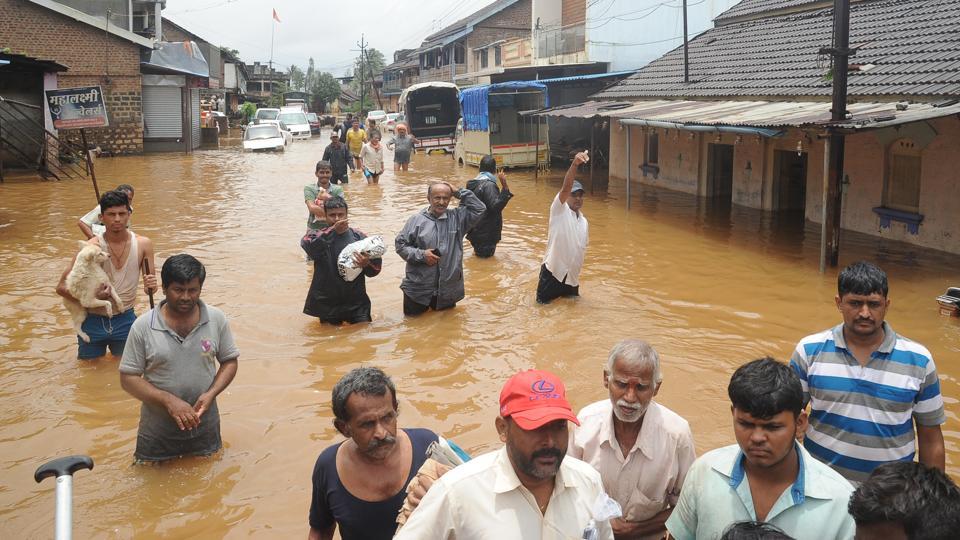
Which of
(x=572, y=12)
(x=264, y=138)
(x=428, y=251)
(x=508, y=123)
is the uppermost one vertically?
(x=572, y=12)

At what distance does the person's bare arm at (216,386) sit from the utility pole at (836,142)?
8.05m

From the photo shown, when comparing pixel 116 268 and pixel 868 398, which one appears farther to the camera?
pixel 116 268

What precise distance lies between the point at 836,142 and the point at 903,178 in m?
2.60

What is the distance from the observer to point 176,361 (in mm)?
4715

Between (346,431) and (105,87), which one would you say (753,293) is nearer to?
(346,431)

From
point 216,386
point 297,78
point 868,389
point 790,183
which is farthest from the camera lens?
point 297,78

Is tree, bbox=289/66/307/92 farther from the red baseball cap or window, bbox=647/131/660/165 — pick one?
the red baseball cap

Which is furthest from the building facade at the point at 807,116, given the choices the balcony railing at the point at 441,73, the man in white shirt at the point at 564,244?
the balcony railing at the point at 441,73

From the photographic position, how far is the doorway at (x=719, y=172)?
18.4 m

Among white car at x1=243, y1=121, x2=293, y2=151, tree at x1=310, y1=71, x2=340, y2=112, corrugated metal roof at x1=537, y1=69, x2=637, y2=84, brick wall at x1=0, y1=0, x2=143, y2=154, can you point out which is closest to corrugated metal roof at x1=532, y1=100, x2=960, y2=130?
corrugated metal roof at x1=537, y1=69, x2=637, y2=84

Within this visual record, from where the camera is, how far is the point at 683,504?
2.82 m

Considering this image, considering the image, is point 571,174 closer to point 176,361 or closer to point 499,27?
point 176,361

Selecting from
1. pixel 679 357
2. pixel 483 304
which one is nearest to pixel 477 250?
pixel 483 304

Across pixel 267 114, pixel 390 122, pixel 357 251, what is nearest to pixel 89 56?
pixel 267 114
